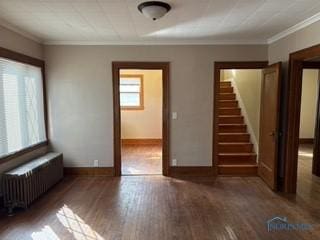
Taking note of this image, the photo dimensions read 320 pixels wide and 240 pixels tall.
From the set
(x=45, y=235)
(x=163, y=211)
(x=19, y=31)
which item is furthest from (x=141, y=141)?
(x=45, y=235)

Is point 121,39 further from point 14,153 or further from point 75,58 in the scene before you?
point 14,153

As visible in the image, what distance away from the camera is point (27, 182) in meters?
3.25

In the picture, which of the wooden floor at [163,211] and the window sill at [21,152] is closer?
the wooden floor at [163,211]

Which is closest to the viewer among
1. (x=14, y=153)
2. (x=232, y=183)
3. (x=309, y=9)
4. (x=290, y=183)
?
(x=309, y=9)

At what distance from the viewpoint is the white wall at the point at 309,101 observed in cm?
750

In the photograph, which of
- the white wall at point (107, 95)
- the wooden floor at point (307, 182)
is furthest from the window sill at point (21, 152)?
the wooden floor at point (307, 182)

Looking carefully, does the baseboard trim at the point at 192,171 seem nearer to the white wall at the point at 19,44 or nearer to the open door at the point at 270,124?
the open door at the point at 270,124

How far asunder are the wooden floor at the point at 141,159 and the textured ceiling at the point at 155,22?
2531 mm

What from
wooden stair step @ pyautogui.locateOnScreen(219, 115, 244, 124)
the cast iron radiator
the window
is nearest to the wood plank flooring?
the cast iron radiator

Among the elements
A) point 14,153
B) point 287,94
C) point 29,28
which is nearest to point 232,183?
point 287,94

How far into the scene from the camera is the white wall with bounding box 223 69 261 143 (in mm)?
5318

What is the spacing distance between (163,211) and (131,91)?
5032 mm

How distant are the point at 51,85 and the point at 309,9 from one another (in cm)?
413

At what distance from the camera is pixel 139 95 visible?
7656mm
